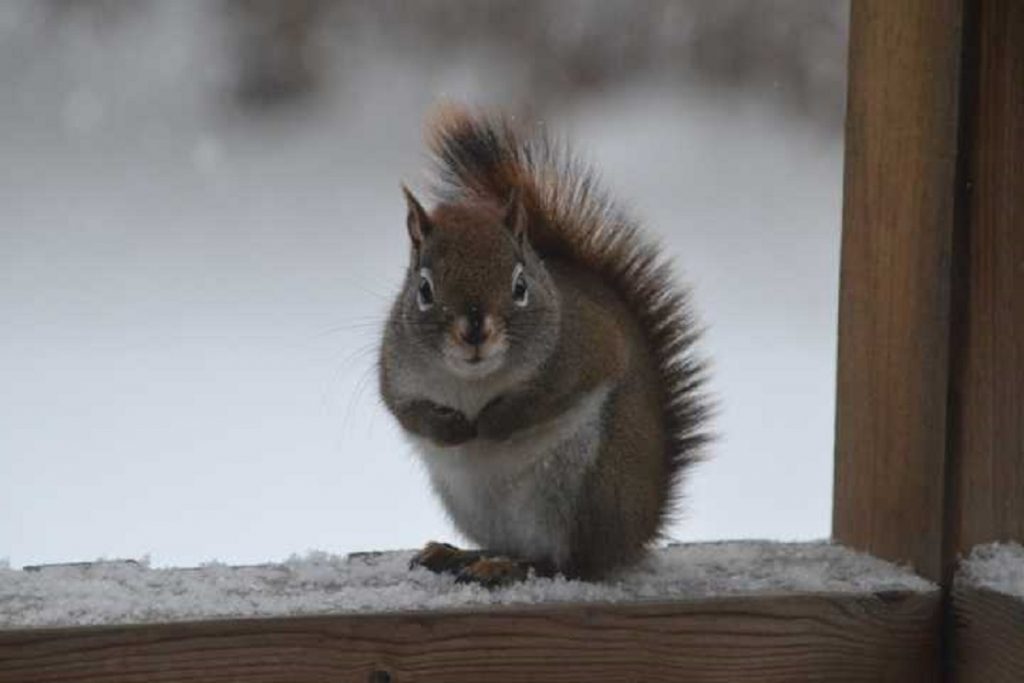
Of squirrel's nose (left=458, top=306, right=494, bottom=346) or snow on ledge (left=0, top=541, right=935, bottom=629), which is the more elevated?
squirrel's nose (left=458, top=306, right=494, bottom=346)

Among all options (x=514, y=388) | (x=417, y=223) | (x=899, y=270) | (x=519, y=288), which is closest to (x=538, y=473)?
(x=514, y=388)

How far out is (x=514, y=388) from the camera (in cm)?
272

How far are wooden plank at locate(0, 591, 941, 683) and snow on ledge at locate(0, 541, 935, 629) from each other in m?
0.03

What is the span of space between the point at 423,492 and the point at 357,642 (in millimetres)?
753

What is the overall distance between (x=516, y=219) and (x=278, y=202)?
14.4 inches

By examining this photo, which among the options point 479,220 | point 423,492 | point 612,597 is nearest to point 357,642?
point 612,597

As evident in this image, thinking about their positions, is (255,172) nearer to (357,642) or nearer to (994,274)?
(357,642)

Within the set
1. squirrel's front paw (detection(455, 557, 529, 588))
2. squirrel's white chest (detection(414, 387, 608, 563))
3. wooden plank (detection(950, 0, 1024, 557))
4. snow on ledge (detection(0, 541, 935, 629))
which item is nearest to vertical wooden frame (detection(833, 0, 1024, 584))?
wooden plank (detection(950, 0, 1024, 557))

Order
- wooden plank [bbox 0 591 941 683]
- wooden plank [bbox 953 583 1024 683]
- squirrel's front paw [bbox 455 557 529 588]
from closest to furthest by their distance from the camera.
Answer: wooden plank [bbox 0 591 941 683]
wooden plank [bbox 953 583 1024 683]
squirrel's front paw [bbox 455 557 529 588]

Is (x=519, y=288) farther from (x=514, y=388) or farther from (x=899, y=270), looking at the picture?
(x=899, y=270)

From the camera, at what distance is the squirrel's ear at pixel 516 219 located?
2.71m

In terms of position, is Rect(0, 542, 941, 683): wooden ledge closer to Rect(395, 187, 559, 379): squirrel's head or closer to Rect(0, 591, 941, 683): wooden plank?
Rect(0, 591, 941, 683): wooden plank

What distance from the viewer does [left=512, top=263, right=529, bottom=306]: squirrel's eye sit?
268 centimetres

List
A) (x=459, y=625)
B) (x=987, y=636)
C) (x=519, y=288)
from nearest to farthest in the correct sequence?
(x=459, y=625), (x=987, y=636), (x=519, y=288)
